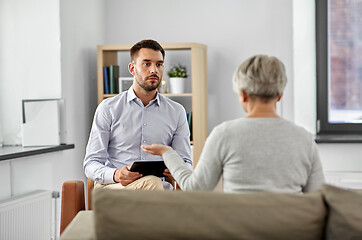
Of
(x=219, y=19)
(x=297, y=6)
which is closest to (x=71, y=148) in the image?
(x=219, y=19)

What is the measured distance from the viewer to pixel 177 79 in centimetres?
430

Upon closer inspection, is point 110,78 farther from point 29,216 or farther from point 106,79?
point 29,216

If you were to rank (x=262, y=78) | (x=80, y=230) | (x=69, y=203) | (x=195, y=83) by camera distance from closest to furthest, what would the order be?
1. (x=80, y=230)
2. (x=262, y=78)
3. (x=69, y=203)
4. (x=195, y=83)

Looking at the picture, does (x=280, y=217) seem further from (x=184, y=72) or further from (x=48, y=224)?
(x=184, y=72)

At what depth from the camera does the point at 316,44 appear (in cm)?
422

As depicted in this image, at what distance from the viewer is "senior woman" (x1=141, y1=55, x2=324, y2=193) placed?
1.50 m

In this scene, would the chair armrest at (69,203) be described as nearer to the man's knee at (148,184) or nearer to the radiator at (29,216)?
the man's knee at (148,184)

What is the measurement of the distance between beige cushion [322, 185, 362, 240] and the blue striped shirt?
5.05ft

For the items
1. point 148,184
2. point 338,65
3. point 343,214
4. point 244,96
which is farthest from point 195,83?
point 343,214

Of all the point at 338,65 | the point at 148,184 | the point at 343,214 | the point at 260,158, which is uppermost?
the point at 338,65

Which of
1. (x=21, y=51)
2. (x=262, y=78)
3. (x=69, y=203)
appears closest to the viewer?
(x=262, y=78)

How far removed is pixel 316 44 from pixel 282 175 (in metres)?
2.97

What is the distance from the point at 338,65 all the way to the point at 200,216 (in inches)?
132

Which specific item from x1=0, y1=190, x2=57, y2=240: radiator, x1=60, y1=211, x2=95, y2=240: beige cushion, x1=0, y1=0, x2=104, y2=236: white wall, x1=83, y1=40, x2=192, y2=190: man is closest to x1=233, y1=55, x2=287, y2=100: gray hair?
x1=60, y1=211, x2=95, y2=240: beige cushion
